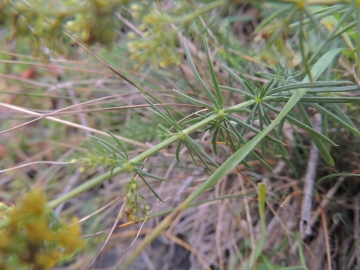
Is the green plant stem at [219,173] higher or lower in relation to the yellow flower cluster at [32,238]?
higher

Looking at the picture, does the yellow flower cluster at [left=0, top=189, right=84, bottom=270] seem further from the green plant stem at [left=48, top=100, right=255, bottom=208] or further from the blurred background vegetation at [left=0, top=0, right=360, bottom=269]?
the blurred background vegetation at [left=0, top=0, right=360, bottom=269]

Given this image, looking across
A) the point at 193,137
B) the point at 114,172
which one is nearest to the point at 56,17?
the point at 114,172

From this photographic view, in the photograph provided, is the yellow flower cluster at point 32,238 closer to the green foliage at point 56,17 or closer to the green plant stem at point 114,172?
the green plant stem at point 114,172

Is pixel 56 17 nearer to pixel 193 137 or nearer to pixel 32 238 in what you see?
pixel 32 238

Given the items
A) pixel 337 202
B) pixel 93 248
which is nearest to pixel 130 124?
pixel 93 248

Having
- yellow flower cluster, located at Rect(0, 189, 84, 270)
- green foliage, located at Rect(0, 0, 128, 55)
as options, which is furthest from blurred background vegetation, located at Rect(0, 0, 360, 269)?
yellow flower cluster, located at Rect(0, 189, 84, 270)

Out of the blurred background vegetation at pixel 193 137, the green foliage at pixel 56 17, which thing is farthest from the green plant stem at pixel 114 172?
the green foliage at pixel 56 17

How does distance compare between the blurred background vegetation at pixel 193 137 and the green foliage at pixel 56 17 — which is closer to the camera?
the green foliage at pixel 56 17

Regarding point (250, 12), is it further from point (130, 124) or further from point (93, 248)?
point (93, 248)

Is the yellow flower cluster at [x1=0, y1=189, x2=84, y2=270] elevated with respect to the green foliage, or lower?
lower
